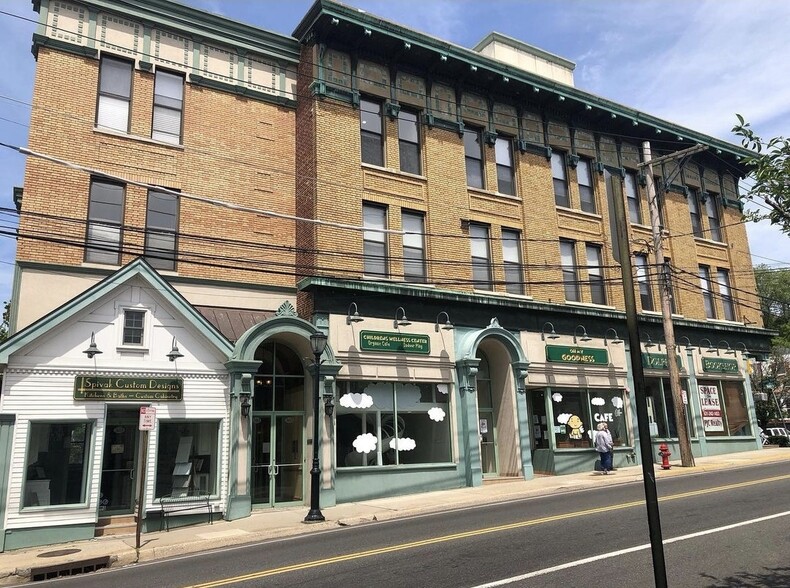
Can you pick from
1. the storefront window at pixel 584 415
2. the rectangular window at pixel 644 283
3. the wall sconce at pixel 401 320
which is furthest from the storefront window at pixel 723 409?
the wall sconce at pixel 401 320

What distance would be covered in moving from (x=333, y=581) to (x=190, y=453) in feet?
28.2

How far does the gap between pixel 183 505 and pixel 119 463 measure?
1781mm

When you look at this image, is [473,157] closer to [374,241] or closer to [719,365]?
[374,241]

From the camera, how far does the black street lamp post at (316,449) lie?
47.5 feet

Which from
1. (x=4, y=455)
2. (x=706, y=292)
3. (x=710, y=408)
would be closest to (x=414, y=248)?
(x=4, y=455)

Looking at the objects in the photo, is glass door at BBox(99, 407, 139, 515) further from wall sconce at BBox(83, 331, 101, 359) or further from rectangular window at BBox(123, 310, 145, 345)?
rectangular window at BBox(123, 310, 145, 345)

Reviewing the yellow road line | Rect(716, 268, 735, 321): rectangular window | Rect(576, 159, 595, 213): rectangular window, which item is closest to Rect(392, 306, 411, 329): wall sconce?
the yellow road line

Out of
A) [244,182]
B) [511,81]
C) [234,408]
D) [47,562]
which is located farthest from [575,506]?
[511,81]

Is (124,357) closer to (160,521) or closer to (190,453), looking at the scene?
(190,453)

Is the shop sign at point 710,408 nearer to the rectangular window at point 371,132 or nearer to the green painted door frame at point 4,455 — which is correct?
the rectangular window at point 371,132

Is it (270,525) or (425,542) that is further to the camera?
(270,525)

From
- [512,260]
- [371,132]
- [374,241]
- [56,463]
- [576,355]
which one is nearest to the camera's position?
[56,463]

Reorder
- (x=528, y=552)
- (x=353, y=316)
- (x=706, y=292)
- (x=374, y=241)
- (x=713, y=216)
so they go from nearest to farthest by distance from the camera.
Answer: (x=528, y=552) < (x=353, y=316) < (x=374, y=241) < (x=706, y=292) < (x=713, y=216)

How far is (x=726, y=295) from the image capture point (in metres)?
30.4
